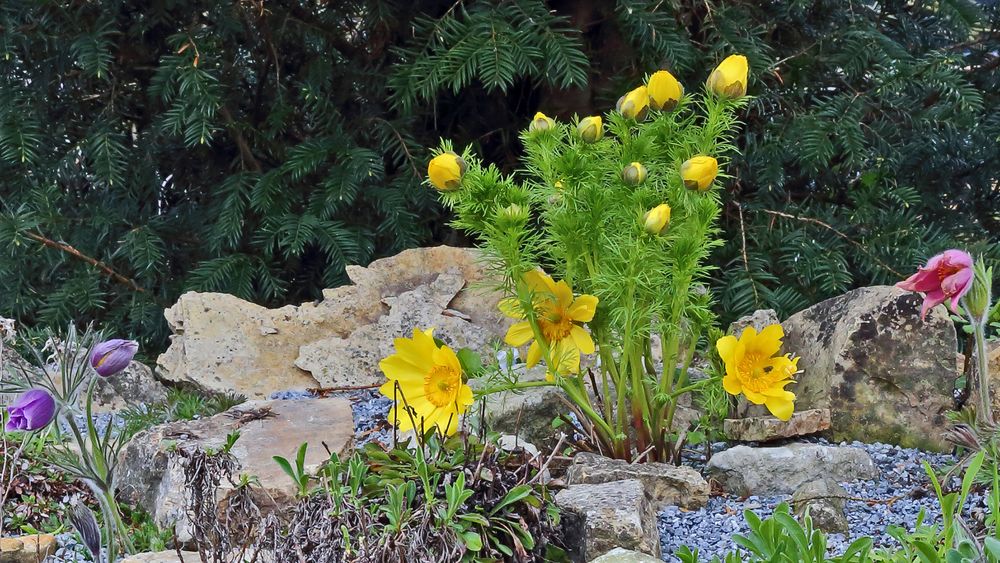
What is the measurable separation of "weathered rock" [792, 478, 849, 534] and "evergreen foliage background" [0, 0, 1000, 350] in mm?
1215

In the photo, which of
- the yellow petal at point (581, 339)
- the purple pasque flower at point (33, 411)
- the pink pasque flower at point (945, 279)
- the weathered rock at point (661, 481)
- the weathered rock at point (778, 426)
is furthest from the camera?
the weathered rock at point (778, 426)

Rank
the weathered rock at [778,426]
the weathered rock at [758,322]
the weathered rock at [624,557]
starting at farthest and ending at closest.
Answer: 1. the weathered rock at [758,322]
2. the weathered rock at [778,426]
3. the weathered rock at [624,557]

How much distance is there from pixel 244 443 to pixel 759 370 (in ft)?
4.14

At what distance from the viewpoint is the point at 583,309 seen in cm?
264

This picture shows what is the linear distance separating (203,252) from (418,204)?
89 cm

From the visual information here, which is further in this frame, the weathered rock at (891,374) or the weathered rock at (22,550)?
the weathered rock at (891,374)

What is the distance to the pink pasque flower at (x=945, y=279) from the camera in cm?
229

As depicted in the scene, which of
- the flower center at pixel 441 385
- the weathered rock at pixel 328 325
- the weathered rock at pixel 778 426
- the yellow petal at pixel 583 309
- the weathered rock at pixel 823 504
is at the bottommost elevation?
the weathered rock at pixel 778 426

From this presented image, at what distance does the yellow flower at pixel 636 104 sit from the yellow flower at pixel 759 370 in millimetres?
541

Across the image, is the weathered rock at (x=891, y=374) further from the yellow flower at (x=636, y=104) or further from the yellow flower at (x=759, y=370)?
the yellow flower at (x=636, y=104)

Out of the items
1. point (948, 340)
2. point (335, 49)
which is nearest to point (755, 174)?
point (948, 340)

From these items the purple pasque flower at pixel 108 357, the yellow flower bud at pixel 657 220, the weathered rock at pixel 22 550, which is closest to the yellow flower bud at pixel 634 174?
the yellow flower bud at pixel 657 220

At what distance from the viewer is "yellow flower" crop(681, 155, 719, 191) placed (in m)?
2.43

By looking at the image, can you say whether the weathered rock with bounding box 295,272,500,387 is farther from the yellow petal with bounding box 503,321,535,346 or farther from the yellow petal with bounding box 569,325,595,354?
the yellow petal with bounding box 569,325,595,354
